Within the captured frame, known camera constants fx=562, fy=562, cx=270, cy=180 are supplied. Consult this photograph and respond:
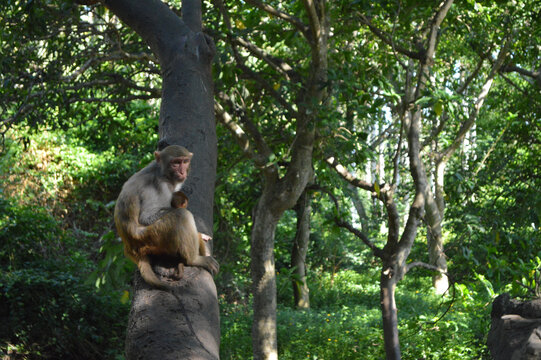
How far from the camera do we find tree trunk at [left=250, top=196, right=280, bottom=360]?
253 inches

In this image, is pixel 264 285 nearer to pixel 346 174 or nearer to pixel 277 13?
pixel 346 174

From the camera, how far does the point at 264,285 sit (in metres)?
6.48

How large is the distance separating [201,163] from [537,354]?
2.07m

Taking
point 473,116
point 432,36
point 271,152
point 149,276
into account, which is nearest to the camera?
point 149,276

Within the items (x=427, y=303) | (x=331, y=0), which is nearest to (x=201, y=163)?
(x=331, y=0)

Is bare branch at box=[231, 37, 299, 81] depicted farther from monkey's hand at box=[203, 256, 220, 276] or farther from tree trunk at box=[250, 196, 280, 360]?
monkey's hand at box=[203, 256, 220, 276]

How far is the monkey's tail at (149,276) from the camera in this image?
221 cm

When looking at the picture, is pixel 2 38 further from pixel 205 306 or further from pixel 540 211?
pixel 540 211

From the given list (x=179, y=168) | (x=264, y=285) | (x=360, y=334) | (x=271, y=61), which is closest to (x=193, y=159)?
(x=179, y=168)

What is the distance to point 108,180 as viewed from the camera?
12578 millimetres

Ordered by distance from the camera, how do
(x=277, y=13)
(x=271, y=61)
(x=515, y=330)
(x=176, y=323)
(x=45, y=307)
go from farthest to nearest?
1. (x=45, y=307)
2. (x=271, y=61)
3. (x=277, y=13)
4. (x=515, y=330)
5. (x=176, y=323)

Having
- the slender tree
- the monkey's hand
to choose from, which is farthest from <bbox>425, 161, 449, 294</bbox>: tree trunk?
the monkey's hand

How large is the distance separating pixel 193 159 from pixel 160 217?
51cm

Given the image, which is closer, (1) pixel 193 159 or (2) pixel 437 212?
(1) pixel 193 159
